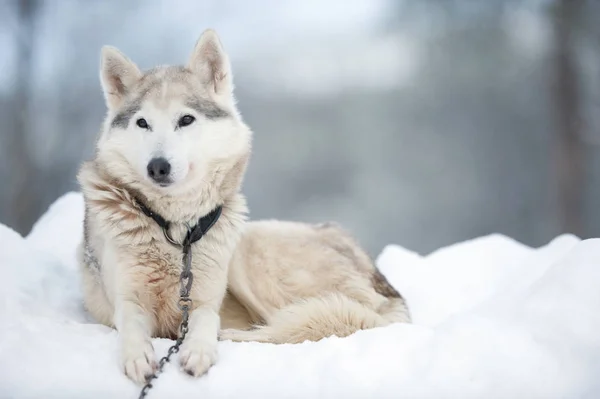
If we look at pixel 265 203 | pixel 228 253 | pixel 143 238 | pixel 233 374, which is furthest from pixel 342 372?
pixel 265 203

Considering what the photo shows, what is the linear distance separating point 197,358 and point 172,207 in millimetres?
860

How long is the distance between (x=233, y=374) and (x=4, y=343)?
0.90 metres

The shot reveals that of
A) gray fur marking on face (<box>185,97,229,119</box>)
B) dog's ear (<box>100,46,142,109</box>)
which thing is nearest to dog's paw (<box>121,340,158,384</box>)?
gray fur marking on face (<box>185,97,229,119</box>)

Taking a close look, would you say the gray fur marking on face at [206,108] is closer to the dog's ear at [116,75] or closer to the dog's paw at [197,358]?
the dog's ear at [116,75]

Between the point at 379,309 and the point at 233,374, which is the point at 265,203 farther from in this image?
the point at 233,374

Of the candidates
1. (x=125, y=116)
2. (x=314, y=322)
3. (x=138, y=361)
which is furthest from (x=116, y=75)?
(x=314, y=322)

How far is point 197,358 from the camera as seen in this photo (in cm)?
201

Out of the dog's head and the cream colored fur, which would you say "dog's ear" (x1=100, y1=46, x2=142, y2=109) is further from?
the cream colored fur

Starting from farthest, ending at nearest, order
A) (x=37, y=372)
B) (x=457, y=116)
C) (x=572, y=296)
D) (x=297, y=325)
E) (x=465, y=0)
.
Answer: (x=457, y=116), (x=465, y=0), (x=297, y=325), (x=572, y=296), (x=37, y=372)

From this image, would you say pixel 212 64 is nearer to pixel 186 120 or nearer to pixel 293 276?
pixel 186 120

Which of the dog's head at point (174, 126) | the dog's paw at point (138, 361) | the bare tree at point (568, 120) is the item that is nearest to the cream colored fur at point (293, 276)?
the dog's head at point (174, 126)

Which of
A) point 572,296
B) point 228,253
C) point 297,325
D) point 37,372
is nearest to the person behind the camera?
point 37,372

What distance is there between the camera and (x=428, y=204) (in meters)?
10.2

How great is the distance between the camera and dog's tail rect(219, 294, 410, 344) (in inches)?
96.2
